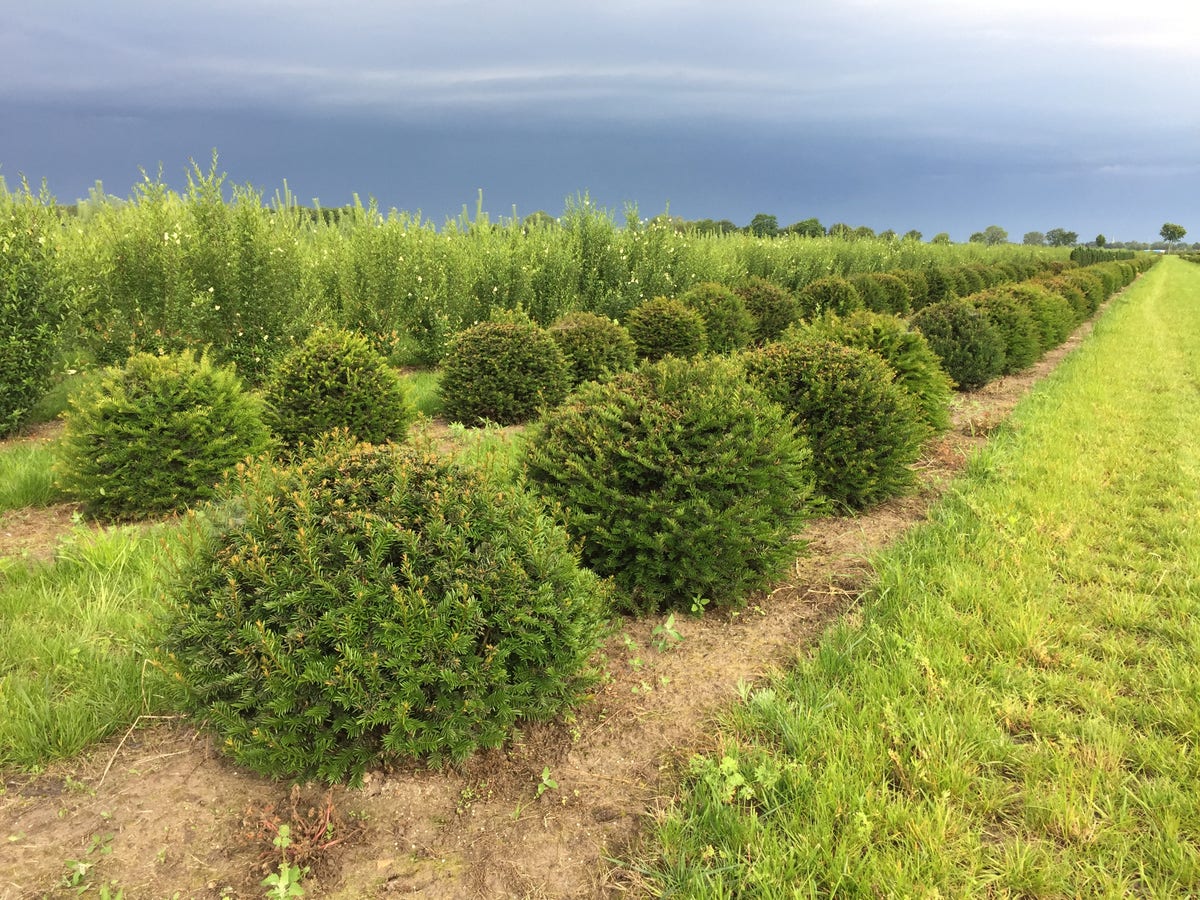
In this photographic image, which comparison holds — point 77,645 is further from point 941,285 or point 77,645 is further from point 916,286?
point 941,285

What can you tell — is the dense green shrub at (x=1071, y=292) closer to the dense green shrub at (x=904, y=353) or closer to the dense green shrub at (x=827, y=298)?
the dense green shrub at (x=827, y=298)

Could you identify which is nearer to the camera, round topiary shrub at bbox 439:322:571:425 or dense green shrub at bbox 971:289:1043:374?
round topiary shrub at bbox 439:322:571:425

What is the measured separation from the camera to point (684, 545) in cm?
328

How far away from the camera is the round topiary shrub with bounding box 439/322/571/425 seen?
705cm

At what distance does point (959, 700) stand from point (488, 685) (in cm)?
188

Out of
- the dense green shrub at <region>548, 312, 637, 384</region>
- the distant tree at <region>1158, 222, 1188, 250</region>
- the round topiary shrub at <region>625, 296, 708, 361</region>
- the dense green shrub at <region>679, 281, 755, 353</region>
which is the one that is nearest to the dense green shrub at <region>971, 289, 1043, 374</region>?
the dense green shrub at <region>679, 281, 755, 353</region>

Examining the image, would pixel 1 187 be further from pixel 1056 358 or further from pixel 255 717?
pixel 1056 358

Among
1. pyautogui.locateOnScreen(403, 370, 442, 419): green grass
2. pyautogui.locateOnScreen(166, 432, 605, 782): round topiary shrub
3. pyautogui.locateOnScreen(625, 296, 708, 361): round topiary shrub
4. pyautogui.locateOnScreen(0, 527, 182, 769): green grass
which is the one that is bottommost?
pyautogui.locateOnScreen(0, 527, 182, 769): green grass

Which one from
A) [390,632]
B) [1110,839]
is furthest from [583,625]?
[1110,839]

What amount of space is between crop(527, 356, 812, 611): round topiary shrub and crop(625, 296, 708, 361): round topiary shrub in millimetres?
5619

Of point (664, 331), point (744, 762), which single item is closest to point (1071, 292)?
point (664, 331)

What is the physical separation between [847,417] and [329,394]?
417 cm

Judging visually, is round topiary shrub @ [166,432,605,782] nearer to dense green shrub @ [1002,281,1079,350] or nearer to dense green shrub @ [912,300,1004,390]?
dense green shrub @ [912,300,1004,390]

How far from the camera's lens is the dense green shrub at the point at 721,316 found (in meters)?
10.4
